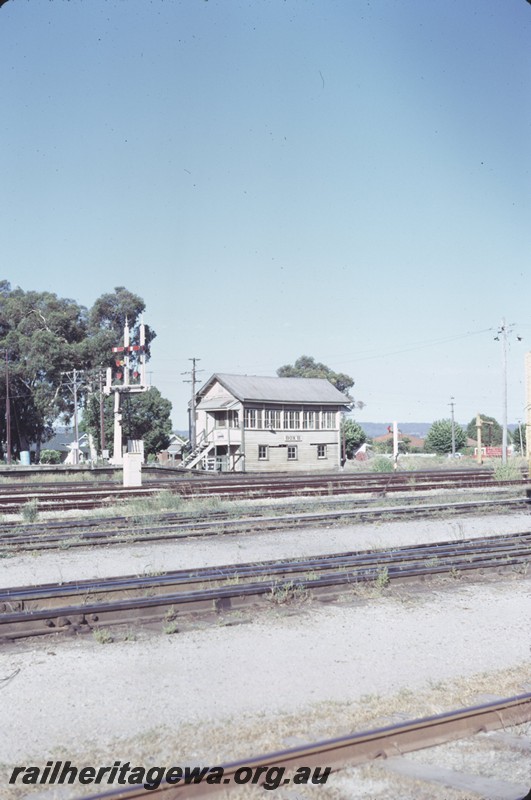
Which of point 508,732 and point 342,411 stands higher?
point 342,411

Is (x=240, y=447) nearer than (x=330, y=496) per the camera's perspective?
No

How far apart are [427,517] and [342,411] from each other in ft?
126

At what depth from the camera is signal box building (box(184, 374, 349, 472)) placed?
5053 centimetres

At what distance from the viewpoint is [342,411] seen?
56906 millimetres

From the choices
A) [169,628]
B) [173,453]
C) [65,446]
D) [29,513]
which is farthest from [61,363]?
[169,628]

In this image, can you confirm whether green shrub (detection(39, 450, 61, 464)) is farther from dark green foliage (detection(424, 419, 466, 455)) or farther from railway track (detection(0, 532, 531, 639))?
railway track (detection(0, 532, 531, 639))

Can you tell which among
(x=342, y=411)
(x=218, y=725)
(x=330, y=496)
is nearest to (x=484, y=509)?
(x=330, y=496)

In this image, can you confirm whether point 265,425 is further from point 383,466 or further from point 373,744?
point 373,744

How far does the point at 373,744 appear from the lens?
4.76 m

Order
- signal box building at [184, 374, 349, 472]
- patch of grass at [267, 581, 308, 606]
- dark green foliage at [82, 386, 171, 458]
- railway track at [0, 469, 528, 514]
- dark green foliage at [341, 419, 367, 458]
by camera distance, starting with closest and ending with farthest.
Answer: patch of grass at [267, 581, 308, 606], railway track at [0, 469, 528, 514], signal box building at [184, 374, 349, 472], dark green foliage at [82, 386, 171, 458], dark green foliage at [341, 419, 367, 458]

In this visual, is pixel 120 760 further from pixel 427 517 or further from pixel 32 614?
pixel 427 517

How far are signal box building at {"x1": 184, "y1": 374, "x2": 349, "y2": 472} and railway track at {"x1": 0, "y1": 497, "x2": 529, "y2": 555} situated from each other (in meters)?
29.1

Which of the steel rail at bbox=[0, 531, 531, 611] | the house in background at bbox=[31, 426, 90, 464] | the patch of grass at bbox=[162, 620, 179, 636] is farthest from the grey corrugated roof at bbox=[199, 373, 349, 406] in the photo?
the patch of grass at bbox=[162, 620, 179, 636]

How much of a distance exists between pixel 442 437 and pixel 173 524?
85945 millimetres
